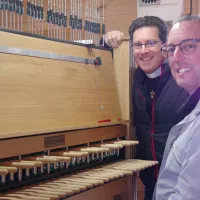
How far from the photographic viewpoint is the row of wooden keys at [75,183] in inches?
61.8

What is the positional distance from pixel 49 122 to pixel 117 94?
30.8 inches

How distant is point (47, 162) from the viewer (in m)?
1.73

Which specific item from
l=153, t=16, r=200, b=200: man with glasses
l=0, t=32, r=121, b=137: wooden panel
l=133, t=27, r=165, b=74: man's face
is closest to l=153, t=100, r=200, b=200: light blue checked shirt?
l=153, t=16, r=200, b=200: man with glasses

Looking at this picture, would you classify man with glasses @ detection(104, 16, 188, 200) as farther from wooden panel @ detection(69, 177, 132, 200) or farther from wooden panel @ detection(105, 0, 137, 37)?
wooden panel @ detection(105, 0, 137, 37)

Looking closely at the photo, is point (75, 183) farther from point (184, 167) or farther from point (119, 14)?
point (119, 14)

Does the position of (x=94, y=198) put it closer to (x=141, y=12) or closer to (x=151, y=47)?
(x=151, y=47)

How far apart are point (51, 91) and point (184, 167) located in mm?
1009

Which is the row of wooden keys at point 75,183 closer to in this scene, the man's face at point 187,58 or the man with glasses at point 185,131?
the man with glasses at point 185,131

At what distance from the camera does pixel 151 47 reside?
250 centimetres

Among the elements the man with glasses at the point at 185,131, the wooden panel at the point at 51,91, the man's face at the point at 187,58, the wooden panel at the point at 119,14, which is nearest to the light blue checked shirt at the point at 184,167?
the man with glasses at the point at 185,131

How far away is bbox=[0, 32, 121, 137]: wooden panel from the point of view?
5.86 ft

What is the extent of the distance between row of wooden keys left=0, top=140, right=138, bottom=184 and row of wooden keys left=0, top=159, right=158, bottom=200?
0.25 feet

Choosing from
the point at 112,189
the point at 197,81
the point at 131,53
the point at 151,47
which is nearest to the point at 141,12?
the point at 131,53

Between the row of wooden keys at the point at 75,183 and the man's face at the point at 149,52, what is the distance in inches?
23.9
